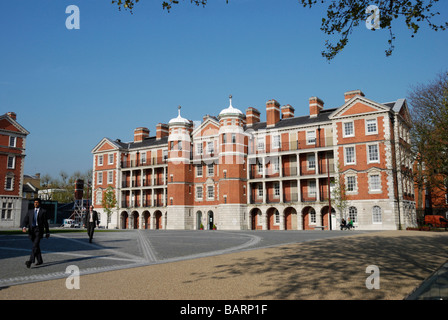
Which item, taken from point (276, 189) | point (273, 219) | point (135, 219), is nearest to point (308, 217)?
point (273, 219)

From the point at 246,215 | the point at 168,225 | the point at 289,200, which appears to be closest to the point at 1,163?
the point at 168,225

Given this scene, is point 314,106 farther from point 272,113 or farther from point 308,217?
point 308,217

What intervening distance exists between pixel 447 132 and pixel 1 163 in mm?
51774

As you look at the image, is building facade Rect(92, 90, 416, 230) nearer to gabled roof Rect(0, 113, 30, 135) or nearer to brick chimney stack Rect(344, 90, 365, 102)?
brick chimney stack Rect(344, 90, 365, 102)

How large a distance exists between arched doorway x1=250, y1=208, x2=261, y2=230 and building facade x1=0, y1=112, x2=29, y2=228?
31486 millimetres

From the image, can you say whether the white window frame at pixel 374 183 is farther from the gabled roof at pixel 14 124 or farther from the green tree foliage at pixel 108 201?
the gabled roof at pixel 14 124

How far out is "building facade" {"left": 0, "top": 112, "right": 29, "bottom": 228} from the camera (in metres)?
50.3

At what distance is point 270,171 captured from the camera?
45.8 m

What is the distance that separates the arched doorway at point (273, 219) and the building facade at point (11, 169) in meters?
33.5

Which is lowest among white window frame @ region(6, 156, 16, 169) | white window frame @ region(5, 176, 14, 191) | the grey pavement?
the grey pavement

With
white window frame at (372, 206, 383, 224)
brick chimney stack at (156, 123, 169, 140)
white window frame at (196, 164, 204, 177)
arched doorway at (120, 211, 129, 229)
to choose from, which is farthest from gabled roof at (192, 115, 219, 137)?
white window frame at (372, 206, 383, 224)

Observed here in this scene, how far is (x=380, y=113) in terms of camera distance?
38.3 metres

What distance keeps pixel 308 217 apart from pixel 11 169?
3981 cm

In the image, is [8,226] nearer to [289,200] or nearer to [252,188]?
[252,188]
